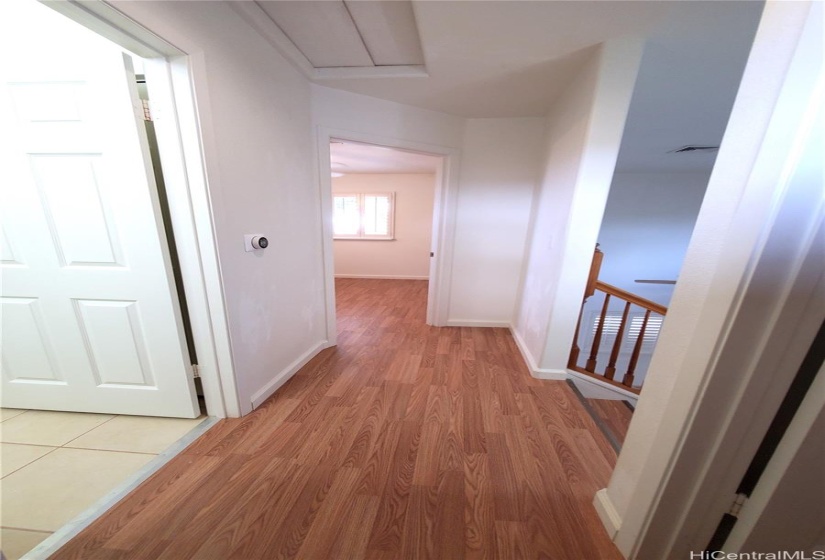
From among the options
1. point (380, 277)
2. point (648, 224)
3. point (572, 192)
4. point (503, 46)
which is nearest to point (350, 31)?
point (503, 46)

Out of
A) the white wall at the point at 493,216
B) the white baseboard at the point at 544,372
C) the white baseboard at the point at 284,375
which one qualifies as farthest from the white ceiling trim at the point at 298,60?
the white baseboard at the point at 544,372

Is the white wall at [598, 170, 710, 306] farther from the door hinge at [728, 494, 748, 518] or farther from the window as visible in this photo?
the door hinge at [728, 494, 748, 518]

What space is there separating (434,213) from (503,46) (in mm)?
1322

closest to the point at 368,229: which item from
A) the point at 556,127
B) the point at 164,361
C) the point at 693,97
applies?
the point at 556,127

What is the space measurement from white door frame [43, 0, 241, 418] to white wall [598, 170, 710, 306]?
5515 mm

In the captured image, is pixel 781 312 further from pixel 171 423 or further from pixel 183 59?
pixel 171 423

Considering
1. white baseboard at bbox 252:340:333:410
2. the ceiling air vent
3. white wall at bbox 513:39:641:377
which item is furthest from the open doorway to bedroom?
the ceiling air vent

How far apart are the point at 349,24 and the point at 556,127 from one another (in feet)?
5.32

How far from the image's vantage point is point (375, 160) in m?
3.83

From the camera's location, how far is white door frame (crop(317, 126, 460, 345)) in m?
1.94

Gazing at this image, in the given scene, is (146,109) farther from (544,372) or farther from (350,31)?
(544,372)

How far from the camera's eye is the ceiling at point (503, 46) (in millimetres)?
1137

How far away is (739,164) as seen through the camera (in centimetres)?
62

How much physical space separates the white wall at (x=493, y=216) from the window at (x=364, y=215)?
260cm
